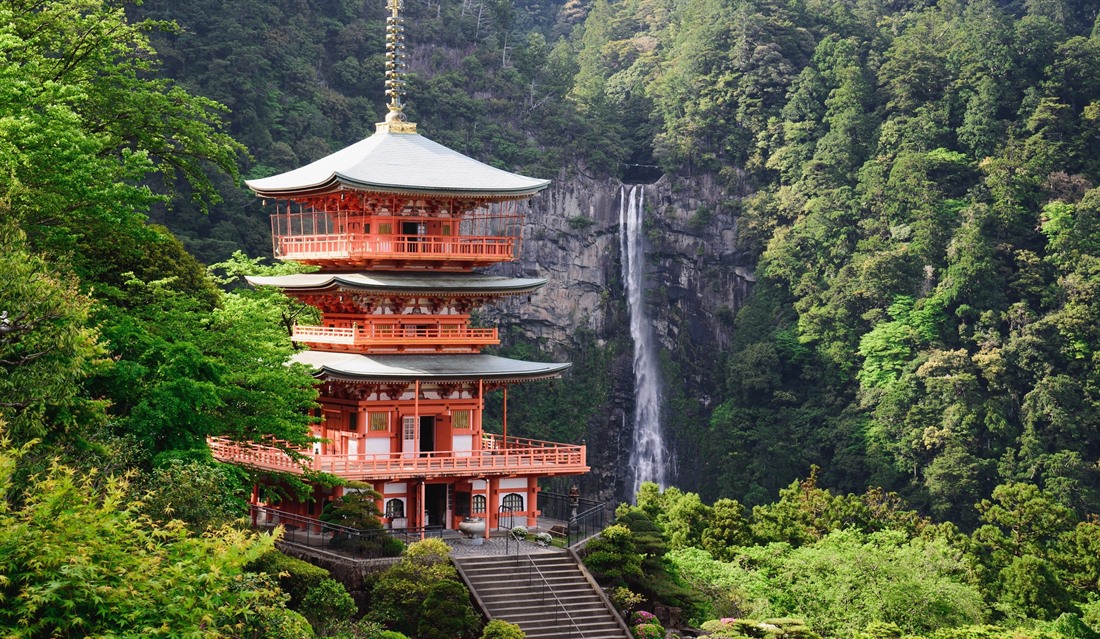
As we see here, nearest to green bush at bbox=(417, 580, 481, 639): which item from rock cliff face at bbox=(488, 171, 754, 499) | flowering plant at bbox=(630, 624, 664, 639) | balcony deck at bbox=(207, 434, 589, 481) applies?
flowering plant at bbox=(630, 624, 664, 639)

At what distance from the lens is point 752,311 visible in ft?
241

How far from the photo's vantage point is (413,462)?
3562 cm

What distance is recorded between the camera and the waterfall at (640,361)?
72.1 metres

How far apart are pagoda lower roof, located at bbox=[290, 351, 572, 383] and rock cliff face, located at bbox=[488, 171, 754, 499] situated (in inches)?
1343

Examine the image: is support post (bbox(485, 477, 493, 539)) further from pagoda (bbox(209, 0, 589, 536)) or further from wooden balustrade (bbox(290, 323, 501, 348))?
wooden balustrade (bbox(290, 323, 501, 348))

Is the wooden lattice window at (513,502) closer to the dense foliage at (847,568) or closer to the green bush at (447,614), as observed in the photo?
the dense foliage at (847,568)

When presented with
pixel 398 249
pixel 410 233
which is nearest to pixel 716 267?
pixel 410 233

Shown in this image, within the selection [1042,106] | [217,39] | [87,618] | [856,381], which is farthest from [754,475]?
[87,618]

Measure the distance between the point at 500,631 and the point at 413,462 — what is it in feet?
22.0

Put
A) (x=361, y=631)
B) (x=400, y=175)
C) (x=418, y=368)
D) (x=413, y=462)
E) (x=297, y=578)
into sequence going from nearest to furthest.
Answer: (x=361, y=631)
(x=297, y=578)
(x=413, y=462)
(x=418, y=368)
(x=400, y=175)

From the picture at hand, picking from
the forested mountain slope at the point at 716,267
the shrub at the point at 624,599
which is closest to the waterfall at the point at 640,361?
the forested mountain slope at the point at 716,267

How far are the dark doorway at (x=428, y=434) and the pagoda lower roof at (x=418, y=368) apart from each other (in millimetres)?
1587

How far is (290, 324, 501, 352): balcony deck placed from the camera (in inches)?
1455

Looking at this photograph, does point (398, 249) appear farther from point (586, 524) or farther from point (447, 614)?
point (447, 614)
